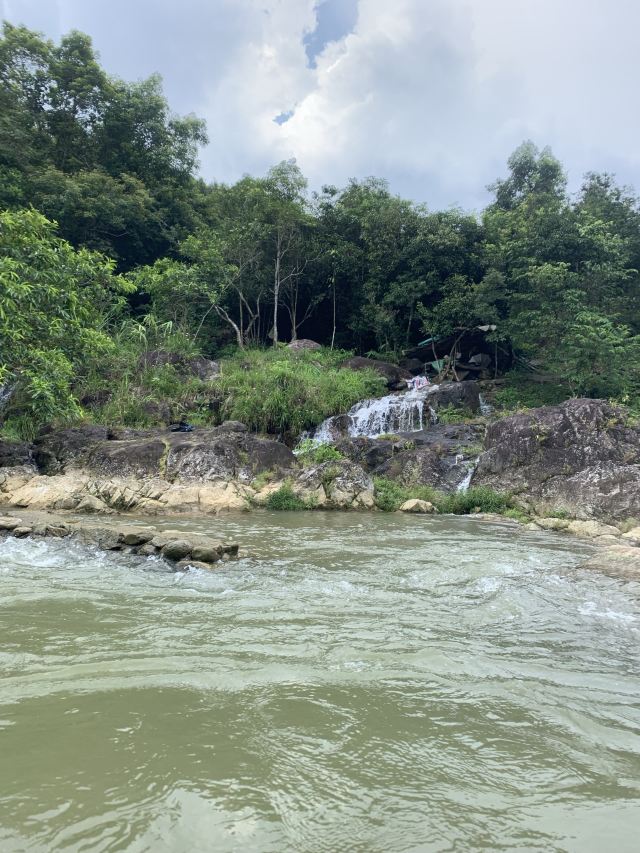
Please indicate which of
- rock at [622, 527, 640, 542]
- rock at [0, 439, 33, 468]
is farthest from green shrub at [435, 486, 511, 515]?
rock at [0, 439, 33, 468]

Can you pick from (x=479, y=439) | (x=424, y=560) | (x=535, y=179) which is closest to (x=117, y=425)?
(x=479, y=439)

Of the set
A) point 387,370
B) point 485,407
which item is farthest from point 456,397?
point 387,370

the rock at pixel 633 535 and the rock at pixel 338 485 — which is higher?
the rock at pixel 338 485

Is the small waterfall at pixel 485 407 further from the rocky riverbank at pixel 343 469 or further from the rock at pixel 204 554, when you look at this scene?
the rock at pixel 204 554

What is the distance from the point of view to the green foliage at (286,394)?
61.4 ft

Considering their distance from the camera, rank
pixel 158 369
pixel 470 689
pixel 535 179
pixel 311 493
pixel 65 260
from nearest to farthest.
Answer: pixel 470 689, pixel 311 493, pixel 65 260, pixel 158 369, pixel 535 179

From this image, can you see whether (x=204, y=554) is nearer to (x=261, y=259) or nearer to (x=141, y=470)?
(x=141, y=470)

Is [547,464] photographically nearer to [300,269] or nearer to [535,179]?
[300,269]

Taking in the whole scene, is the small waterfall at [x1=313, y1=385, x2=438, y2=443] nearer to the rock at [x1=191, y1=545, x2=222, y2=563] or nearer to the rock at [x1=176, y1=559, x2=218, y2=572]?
the rock at [x1=191, y1=545, x2=222, y2=563]

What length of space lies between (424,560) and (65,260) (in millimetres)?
12800

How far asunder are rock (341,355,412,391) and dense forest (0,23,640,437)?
92 cm

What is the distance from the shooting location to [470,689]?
313cm

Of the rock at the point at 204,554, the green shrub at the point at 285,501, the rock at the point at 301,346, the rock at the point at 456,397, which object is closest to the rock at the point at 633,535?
the green shrub at the point at 285,501

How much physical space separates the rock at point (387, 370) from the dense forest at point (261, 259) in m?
0.92
